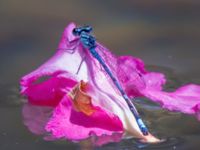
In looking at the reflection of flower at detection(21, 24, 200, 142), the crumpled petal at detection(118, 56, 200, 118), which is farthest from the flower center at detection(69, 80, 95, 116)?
the crumpled petal at detection(118, 56, 200, 118)

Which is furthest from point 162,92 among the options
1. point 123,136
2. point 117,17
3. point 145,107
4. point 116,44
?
point 117,17

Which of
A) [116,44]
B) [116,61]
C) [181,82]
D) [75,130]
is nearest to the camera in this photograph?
[75,130]

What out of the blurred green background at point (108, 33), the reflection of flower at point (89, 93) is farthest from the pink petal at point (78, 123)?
the blurred green background at point (108, 33)

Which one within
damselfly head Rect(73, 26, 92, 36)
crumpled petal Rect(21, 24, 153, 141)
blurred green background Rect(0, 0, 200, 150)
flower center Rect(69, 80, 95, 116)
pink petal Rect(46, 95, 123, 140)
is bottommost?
pink petal Rect(46, 95, 123, 140)

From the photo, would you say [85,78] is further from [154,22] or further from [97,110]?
[154,22]

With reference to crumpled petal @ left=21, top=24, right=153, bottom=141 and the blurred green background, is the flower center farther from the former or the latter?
the blurred green background

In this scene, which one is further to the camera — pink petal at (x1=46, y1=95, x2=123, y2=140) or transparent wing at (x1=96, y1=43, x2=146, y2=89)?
transparent wing at (x1=96, y1=43, x2=146, y2=89)

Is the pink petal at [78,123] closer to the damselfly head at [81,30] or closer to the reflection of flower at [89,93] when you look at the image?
the reflection of flower at [89,93]

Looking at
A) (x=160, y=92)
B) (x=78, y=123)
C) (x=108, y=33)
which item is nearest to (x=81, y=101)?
(x=78, y=123)

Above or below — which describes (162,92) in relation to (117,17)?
below
